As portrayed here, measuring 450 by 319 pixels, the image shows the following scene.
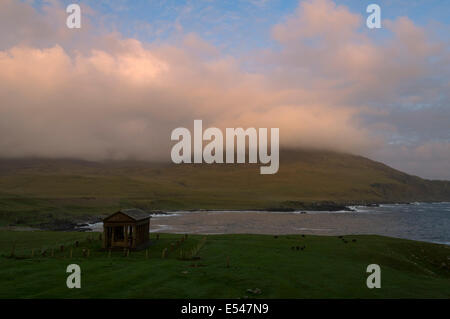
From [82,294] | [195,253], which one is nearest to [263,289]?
[82,294]

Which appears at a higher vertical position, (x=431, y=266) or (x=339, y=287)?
(x=339, y=287)

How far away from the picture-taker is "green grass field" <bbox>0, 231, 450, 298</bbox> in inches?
1027

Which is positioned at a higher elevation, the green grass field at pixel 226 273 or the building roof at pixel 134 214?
the building roof at pixel 134 214

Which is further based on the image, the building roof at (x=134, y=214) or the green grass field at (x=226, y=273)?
the building roof at (x=134, y=214)

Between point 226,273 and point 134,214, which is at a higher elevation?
point 134,214

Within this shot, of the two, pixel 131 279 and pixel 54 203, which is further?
pixel 54 203

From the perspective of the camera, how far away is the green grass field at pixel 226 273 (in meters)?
26.1

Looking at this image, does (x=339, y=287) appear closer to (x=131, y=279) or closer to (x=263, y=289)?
(x=263, y=289)

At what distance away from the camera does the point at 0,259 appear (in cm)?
4044

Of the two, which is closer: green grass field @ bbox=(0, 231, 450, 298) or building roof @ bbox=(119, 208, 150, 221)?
green grass field @ bbox=(0, 231, 450, 298)

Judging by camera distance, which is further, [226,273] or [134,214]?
[134,214]

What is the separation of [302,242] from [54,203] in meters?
141

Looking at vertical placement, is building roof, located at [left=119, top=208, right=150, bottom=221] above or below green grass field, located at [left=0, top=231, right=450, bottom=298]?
above

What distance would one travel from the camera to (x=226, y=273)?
104 feet
